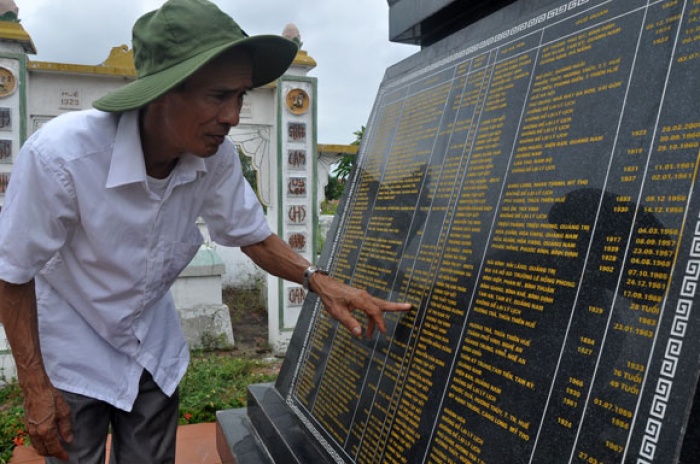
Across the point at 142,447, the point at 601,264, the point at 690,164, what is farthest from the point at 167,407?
the point at 690,164

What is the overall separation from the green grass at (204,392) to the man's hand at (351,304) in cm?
215

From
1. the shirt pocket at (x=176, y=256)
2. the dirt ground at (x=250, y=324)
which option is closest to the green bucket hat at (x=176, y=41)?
the shirt pocket at (x=176, y=256)

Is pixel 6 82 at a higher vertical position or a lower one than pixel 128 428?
higher

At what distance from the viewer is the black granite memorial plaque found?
1.03 m

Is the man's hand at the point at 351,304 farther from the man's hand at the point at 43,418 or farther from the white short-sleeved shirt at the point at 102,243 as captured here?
the man's hand at the point at 43,418

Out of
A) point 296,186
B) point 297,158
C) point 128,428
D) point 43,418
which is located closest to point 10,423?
point 128,428

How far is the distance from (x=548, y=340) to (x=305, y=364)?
1294 mm

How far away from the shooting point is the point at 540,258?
1287 mm

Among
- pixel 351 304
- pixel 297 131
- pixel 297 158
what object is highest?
pixel 297 131

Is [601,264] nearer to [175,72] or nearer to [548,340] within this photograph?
[548,340]

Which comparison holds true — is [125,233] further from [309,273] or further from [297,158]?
[297,158]

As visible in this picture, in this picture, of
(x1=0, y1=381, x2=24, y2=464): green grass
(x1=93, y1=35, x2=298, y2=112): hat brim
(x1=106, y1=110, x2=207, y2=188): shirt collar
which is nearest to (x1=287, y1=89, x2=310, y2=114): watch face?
(x1=0, y1=381, x2=24, y2=464): green grass

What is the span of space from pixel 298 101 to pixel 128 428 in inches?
176

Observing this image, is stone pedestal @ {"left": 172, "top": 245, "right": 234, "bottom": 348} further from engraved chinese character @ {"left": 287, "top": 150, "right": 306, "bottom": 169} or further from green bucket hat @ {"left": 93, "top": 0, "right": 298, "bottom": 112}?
green bucket hat @ {"left": 93, "top": 0, "right": 298, "bottom": 112}
